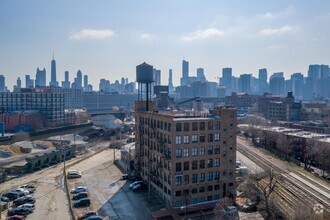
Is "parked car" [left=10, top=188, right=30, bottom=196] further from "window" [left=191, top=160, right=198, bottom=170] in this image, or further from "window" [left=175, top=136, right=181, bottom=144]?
"window" [left=191, top=160, right=198, bottom=170]

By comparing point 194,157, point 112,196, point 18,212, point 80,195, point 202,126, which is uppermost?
point 202,126

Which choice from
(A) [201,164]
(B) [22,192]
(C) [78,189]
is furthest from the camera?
(C) [78,189]

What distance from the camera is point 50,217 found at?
38812mm

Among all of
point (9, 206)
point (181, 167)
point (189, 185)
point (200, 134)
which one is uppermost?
point (200, 134)

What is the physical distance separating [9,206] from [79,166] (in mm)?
24973

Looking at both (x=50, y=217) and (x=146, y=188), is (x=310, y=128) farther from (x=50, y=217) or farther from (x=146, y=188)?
(x=50, y=217)

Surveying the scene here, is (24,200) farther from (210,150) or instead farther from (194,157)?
(210,150)

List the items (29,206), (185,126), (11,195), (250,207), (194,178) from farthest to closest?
(11,195), (194,178), (185,126), (29,206), (250,207)

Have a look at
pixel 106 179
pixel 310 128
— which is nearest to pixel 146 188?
pixel 106 179

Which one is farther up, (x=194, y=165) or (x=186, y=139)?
(x=186, y=139)

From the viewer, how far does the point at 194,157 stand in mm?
42250

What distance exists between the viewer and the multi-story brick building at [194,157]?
4128 cm

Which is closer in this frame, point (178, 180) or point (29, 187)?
point (178, 180)

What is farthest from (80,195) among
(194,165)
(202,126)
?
(202,126)
